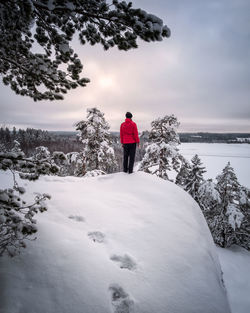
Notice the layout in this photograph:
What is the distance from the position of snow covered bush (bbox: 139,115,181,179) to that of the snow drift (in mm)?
7602

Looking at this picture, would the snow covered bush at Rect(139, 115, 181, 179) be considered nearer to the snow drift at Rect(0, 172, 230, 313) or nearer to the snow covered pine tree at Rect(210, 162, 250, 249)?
the snow covered pine tree at Rect(210, 162, 250, 249)

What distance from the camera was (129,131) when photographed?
630cm

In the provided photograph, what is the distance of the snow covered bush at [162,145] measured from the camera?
11.7 m

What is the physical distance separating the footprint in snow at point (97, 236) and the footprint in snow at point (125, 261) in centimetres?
43

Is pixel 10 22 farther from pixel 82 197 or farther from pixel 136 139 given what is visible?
pixel 136 139

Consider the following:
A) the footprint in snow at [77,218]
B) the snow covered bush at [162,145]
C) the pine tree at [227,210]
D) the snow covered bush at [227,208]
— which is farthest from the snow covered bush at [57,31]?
the pine tree at [227,210]

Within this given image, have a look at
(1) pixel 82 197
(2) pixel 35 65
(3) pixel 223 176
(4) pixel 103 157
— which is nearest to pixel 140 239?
(1) pixel 82 197

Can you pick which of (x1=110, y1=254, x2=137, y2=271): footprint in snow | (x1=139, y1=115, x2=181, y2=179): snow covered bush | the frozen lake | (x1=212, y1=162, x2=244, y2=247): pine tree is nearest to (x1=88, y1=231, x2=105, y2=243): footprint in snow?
(x1=110, y1=254, x2=137, y2=271): footprint in snow

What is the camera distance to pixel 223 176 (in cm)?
1484

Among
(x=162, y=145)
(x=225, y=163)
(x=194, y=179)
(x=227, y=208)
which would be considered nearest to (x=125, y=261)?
(x=162, y=145)

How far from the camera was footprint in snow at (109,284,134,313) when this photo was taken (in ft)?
6.43

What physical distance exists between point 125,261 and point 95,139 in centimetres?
1183

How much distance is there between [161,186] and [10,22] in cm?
539

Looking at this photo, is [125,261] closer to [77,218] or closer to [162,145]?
[77,218]
